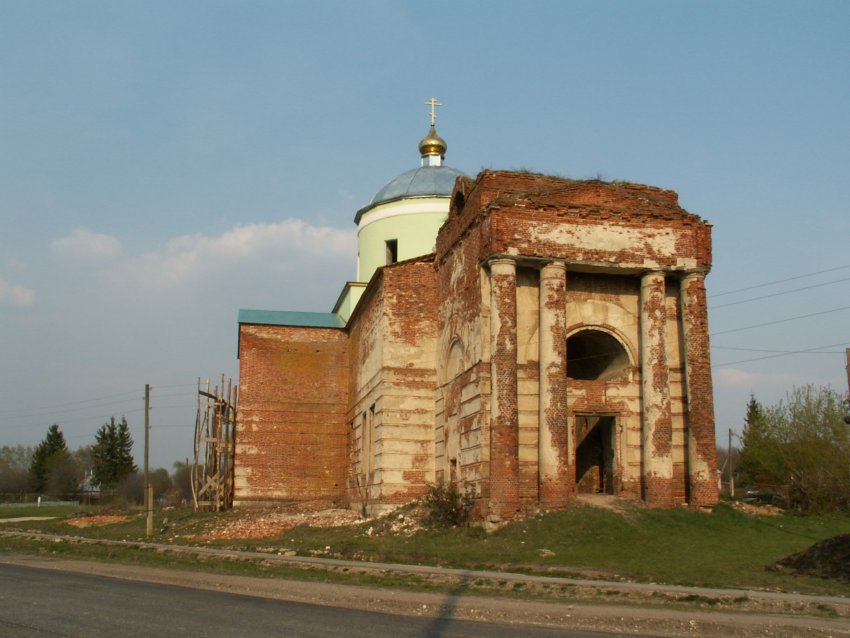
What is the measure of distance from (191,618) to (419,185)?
30246 mm

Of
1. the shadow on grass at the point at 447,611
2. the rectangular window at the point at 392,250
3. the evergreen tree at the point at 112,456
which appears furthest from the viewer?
the evergreen tree at the point at 112,456

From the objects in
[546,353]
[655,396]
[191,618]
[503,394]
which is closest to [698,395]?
→ [655,396]

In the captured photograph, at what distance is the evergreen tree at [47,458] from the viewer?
89312 mm

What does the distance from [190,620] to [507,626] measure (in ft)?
13.7

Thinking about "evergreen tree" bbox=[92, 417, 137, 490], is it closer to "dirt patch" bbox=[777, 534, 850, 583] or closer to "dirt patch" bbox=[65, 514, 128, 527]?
"dirt patch" bbox=[65, 514, 128, 527]

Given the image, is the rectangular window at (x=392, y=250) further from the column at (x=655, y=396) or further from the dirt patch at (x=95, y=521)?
the dirt patch at (x=95, y=521)

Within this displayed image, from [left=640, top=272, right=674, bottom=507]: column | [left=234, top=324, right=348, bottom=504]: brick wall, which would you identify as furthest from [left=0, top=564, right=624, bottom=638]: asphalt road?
[left=234, top=324, right=348, bottom=504]: brick wall

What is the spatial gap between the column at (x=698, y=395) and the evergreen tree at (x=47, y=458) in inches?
3137

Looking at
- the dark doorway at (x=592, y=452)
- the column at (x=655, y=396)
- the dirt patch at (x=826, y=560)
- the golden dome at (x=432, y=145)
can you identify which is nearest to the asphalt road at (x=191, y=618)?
the dirt patch at (x=826, y=560)

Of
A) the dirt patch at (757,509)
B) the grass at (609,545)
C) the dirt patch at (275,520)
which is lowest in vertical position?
the dirt patch at (275,520)

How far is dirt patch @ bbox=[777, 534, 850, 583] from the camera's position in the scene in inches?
639

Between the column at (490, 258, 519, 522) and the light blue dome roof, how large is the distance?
597 inches

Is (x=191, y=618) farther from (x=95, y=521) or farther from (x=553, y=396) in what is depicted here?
(x=95, y=521)

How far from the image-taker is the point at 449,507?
81.0 feet
